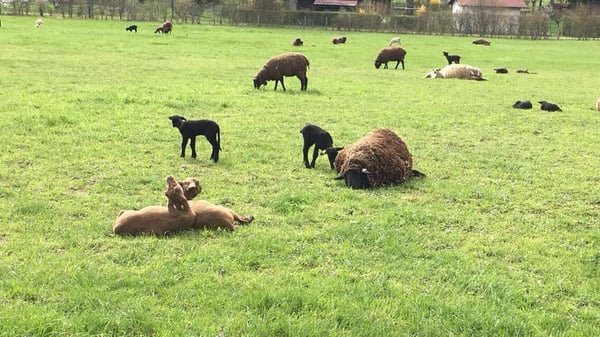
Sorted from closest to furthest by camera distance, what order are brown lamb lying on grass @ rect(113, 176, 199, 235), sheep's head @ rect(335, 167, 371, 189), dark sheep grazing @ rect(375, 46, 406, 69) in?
brown lamb lying on grass @ rect(113, 176, 199, 235), sheep's head @ rect(335, 167, 371, 189), dark sheep grazing @ rect(375, 46, 406, 69)

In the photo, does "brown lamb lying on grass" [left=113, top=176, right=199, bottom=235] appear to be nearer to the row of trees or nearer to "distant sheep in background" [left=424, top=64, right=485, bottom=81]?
"distant sheep in background" [left=424, top=64, right=485, bottom=81]

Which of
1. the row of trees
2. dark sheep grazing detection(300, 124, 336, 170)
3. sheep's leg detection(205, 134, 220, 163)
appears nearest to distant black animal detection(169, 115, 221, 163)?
sheep's leg detection(205, 134, 220, 163)

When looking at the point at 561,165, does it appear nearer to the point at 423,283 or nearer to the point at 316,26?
the point at 423,283

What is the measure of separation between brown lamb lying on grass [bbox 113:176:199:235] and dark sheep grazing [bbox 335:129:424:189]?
2.97m

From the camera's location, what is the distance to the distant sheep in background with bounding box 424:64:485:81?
84.2 feet

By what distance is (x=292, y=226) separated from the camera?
6723 millimetres

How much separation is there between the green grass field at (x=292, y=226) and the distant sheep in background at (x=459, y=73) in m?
9.78

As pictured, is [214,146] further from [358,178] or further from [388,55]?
[388,55]

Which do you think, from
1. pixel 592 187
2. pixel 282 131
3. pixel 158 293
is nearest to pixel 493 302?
pixel 158 293

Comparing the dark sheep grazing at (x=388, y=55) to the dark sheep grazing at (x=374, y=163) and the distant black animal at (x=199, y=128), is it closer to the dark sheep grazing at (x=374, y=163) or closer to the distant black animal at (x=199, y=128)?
the dark sheep grazing at (x=374, y=163)

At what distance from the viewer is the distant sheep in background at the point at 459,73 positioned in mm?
25656

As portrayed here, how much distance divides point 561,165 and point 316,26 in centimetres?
5856

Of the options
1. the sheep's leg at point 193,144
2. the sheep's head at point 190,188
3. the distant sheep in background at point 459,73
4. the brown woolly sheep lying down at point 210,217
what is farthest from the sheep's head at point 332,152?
the distant sheep in background at point 459,73

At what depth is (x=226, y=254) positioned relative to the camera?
5.76 meters
